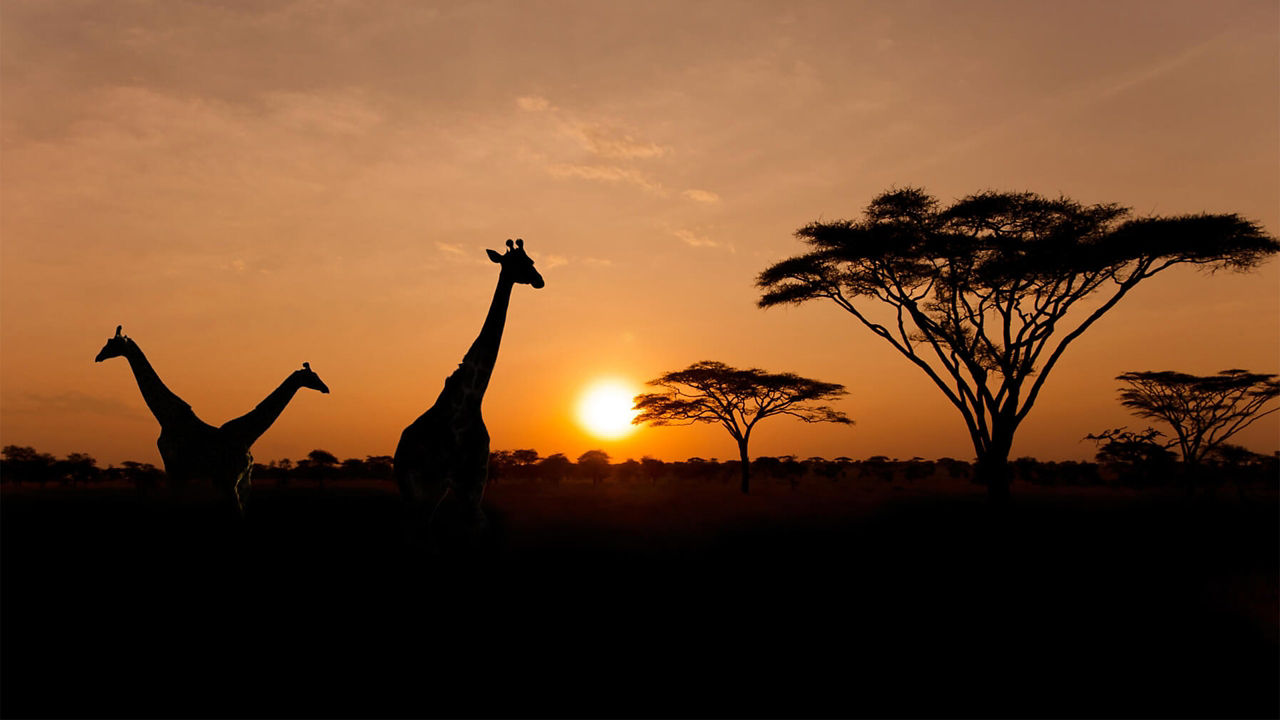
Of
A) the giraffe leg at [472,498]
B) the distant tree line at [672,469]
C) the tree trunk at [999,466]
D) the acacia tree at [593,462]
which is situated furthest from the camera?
the acacia tree at [593,462]

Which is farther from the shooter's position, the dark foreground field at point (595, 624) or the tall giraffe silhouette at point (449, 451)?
→ the tall giraffe silhouette at point (449, 451)

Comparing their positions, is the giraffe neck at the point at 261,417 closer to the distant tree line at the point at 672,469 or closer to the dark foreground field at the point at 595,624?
the dark foreground field at the point at 595,624

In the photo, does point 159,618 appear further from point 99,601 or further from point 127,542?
point 127,542

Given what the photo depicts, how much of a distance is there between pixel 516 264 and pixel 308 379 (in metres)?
5.83

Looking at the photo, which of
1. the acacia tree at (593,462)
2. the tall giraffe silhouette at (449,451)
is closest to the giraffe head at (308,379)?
the tall giraffe silhouette at (449,451)

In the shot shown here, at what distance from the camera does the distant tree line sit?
38250mm

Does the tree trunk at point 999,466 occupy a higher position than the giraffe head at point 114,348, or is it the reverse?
the giraffe head at point 114,348

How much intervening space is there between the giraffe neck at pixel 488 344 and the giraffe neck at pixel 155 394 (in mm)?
6065

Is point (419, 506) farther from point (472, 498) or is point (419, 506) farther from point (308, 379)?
point (308, 379)

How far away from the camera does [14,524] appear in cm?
1245

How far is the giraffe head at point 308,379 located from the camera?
14.1 metres

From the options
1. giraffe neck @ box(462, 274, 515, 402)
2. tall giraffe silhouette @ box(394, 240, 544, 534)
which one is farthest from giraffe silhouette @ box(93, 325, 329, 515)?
giraffe neck @ box(462, 274, 515, 402)

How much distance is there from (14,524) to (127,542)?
→ 2.60m

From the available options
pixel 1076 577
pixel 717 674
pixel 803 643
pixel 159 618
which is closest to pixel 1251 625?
pixel 1076 577
